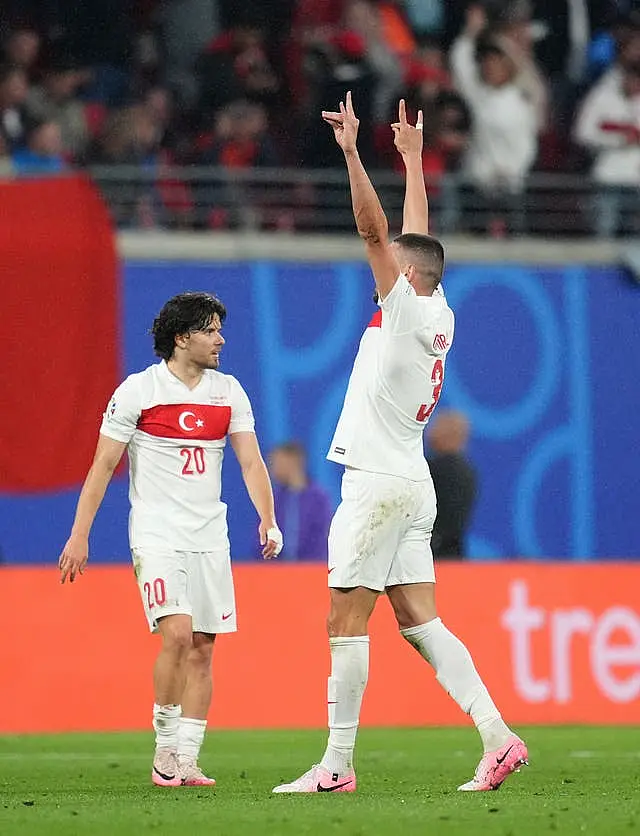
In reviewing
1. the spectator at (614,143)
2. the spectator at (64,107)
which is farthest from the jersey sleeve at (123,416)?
the spectator at (614,143)

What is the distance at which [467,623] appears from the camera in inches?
517

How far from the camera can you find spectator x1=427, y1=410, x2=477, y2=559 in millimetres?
14539

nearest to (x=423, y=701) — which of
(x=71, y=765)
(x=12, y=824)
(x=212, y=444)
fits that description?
(x=71, y=765)

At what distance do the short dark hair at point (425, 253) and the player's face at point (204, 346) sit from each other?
113cm

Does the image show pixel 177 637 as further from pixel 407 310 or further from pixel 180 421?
pixel 407 310

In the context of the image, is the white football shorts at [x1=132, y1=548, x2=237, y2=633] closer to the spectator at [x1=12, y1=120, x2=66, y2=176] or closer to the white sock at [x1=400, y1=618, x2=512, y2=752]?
the white sock at [x1=400, y1=618, x2=512, y2=752]

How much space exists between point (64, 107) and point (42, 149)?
0.62m

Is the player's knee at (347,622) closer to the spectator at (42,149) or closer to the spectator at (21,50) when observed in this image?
the spectator at (42,149)

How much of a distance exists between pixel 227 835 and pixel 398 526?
192cm

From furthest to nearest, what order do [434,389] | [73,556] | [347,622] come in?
1. [73,556]
2. [434,389]
3. [347,622]

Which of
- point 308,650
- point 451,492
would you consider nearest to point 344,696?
point 308,650

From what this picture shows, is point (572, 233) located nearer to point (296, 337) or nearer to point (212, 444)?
point (296, 337)

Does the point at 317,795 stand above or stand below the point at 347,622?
below

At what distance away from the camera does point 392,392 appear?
25.5ft
